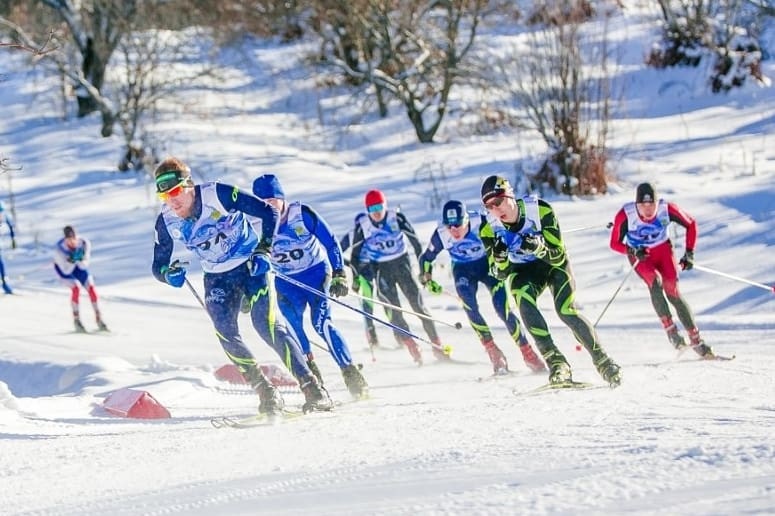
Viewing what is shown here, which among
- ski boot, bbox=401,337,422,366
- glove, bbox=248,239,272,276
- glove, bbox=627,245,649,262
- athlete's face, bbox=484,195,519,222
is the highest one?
athlete's face, bbox=484,195,519,222

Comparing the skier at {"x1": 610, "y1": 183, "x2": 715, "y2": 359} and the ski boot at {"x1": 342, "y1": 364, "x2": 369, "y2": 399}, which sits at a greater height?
the skier at {"x1": 610, "y1": 183, "x2": 715, "y2": 359}

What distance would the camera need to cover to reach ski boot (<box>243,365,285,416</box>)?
8.02 meters

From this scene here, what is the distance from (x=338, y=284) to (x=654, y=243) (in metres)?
3.52

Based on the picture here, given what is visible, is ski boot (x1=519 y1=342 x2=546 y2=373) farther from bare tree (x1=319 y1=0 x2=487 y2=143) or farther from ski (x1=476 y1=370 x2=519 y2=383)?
bare tree (x1=319 y1=0 x2=487 y2=143)

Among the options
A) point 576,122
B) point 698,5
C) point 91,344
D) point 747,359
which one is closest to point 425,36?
point 698,5

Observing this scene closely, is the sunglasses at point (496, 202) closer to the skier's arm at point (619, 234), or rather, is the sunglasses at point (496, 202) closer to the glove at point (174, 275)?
the glove at point (174, 275)

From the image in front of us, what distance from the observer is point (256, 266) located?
794cm

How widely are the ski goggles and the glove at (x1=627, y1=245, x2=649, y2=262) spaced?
4.75m

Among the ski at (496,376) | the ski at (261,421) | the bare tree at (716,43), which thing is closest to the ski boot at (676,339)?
the ski at (496,376)

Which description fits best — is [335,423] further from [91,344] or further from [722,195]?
[722,195]

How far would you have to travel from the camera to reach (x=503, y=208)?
340 inches

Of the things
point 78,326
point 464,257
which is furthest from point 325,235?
point 78,326

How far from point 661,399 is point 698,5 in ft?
64.3

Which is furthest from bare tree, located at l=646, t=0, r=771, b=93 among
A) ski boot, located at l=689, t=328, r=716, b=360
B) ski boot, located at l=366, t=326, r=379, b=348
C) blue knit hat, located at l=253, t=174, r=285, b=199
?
blue knit hat, located at l=253, t=174, r=285, b=199
